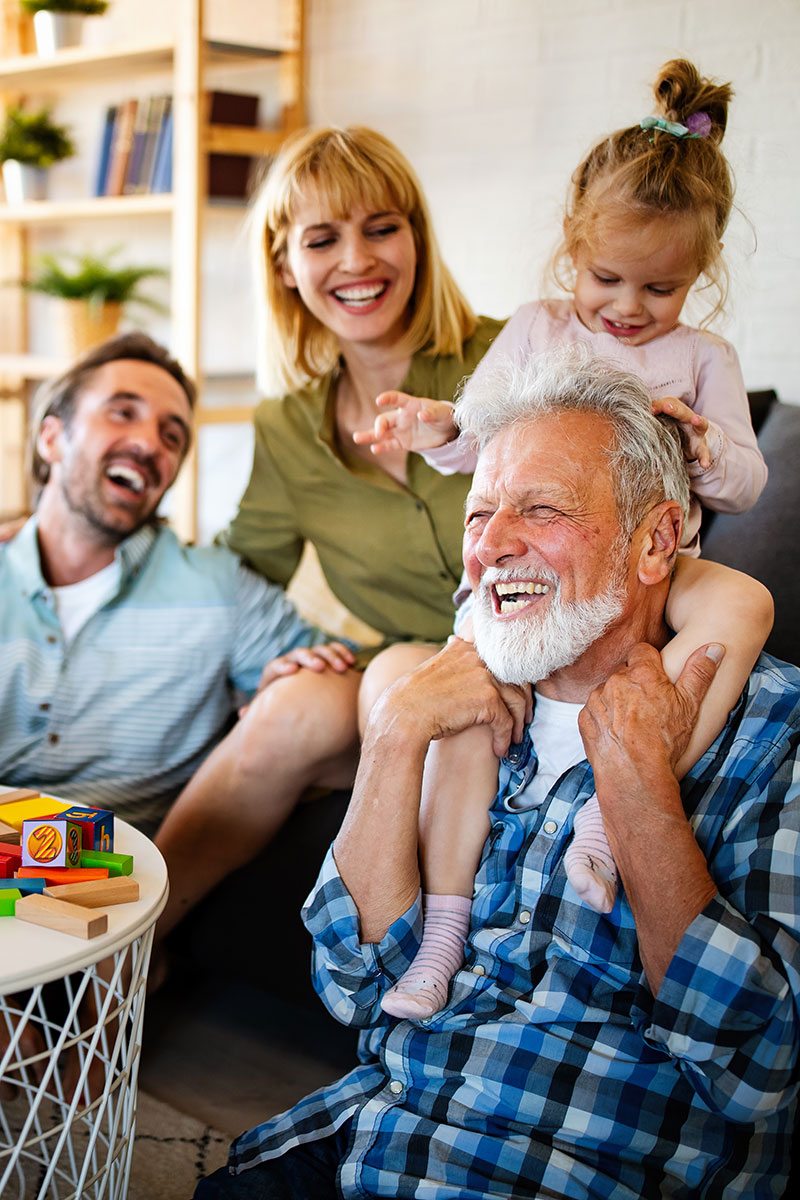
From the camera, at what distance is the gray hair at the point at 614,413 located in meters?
1.36

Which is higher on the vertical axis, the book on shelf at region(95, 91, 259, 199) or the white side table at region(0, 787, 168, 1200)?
the book on shelf at region(95, 91, 259, 199)

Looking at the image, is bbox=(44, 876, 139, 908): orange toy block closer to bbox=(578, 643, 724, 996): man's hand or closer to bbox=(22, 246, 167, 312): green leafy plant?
bbox=(578, 643, 724, 996): man's hand

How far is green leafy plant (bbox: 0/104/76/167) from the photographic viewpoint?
4.05m

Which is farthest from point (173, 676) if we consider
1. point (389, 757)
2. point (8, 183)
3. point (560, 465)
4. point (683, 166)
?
point (8, 183)

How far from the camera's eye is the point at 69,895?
4.10 feet

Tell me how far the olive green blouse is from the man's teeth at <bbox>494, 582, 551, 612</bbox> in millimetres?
686

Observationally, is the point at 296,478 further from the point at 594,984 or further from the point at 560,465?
the point at 594,984

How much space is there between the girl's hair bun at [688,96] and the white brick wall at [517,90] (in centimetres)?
65

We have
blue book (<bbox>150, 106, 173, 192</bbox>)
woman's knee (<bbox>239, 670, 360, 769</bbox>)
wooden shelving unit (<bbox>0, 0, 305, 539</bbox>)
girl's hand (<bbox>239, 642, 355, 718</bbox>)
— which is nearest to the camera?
woman's knee (<bbox>239, 670, 360, 769</bbox>)

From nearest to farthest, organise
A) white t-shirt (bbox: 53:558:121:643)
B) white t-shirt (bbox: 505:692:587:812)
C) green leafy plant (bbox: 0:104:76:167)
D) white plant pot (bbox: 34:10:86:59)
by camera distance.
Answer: white t-shirt (bbox: 505:692:587:812) < white t-shirt (bbox: 53:558:121:643) < white plant pot (bbox: 34:10:86:59) < green leafy plant (bbox: 0:104:76:167)

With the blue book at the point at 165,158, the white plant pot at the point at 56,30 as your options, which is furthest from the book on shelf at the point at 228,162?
the white plant pot at the point at 56,30

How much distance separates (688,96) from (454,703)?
0.87m

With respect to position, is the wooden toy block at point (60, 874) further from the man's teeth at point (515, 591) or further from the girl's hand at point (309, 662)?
the girl's hand at point (309, 662)

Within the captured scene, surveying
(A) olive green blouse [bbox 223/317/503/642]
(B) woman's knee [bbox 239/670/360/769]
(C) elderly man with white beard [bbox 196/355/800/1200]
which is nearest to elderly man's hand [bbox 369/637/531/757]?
(C) elderly man with white beard [bbox 196/355/800/1200]
